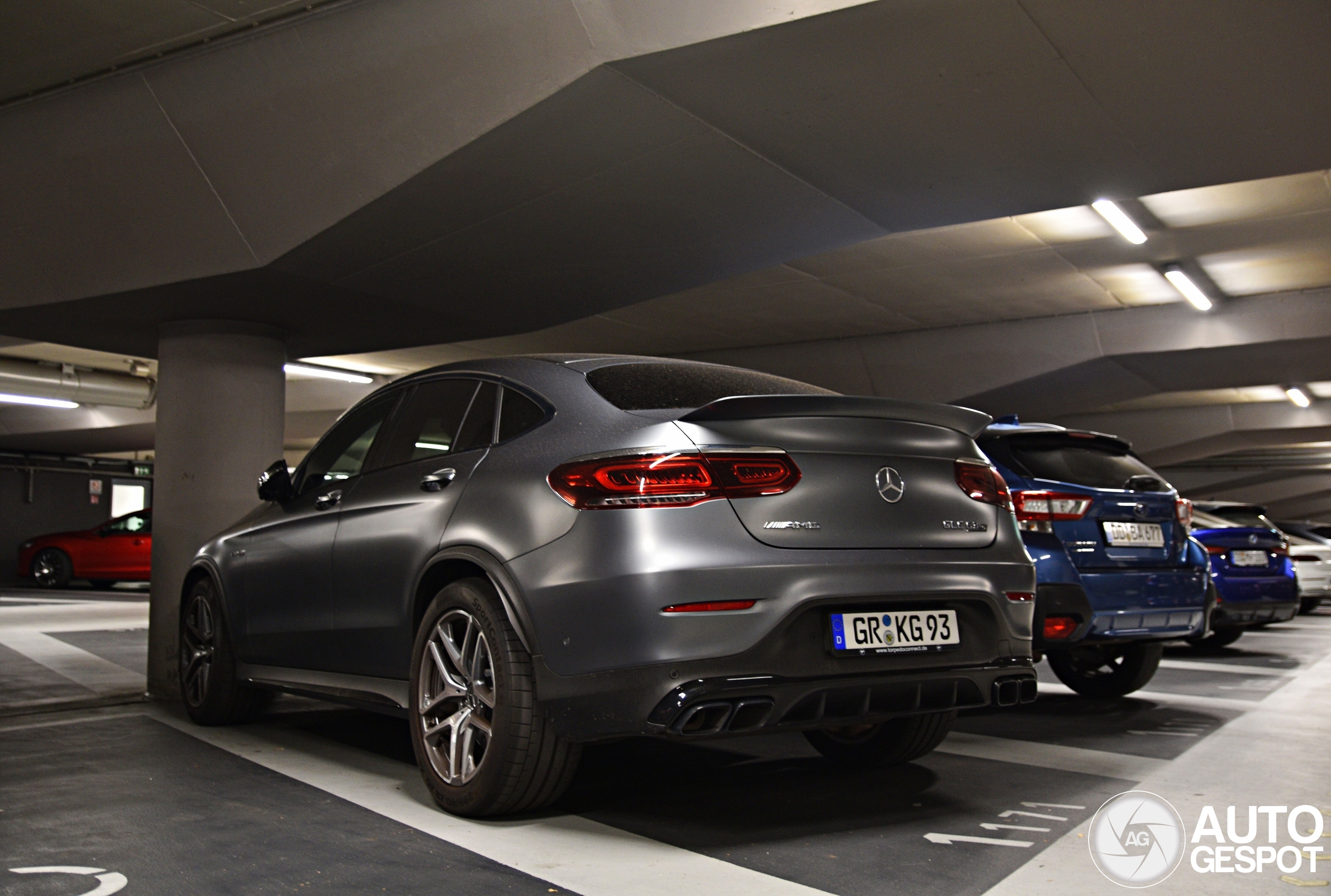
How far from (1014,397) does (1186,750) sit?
43.0 ft

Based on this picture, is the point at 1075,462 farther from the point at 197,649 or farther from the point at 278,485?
the point at 197,649

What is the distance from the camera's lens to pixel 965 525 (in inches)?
149

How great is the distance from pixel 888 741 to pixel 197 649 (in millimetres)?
3535

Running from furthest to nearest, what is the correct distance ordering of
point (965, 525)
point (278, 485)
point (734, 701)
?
1. point (278, 485)
2. point (965, 525)
3. point (734, 701)

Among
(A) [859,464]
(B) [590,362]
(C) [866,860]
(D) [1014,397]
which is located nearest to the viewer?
(C) [866,860]

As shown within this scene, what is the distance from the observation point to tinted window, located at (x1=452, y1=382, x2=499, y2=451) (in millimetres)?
4094

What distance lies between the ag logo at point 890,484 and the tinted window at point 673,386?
322mm

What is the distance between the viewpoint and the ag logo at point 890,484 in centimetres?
360

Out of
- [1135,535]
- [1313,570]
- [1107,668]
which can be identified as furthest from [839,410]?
[1313,570]

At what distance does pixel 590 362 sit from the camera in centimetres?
409

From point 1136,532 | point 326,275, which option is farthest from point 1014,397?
point 326,275

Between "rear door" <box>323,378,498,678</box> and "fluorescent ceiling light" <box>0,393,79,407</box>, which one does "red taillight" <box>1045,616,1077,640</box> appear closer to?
"rear door" <box>323,378,498,678</box>

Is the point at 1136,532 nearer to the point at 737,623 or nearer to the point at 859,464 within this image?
the point at 859,464

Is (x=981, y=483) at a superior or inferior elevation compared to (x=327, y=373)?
inferior
